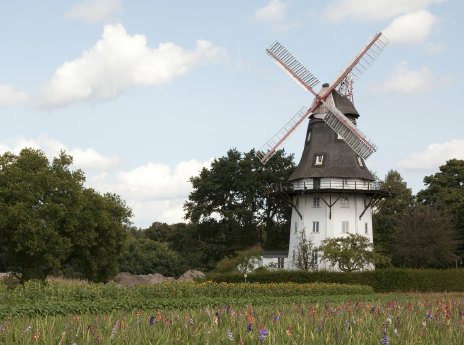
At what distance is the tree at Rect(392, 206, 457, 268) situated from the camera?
5544cm

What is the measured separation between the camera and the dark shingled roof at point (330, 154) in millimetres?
55656

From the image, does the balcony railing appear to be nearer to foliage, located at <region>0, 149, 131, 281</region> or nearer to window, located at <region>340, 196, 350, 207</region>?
window, located at <region>340, 196, 350, 207</region>

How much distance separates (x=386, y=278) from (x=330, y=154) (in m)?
12.2

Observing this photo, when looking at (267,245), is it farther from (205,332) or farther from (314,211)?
(205,332)

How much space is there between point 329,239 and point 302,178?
270 inches

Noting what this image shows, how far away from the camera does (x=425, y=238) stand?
2202 inches

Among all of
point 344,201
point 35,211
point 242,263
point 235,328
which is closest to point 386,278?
point 344,201

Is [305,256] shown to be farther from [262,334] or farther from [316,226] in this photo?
[262,334]

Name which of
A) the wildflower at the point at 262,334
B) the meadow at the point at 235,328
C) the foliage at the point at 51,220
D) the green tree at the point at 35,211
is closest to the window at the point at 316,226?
the foliage at the point at 51,220

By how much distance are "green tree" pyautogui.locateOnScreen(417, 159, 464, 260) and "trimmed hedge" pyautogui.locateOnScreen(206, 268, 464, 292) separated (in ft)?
39.9

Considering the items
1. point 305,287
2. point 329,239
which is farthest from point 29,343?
point 329,239

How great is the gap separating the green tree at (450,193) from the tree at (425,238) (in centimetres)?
376

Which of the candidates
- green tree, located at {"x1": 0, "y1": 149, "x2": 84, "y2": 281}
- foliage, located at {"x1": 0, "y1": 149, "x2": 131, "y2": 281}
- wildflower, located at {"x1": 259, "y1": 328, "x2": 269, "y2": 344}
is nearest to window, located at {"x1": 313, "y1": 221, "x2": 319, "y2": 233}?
foliage, located at {"x1": 0, "y1": 149, "x2": 131, "y2": 281}

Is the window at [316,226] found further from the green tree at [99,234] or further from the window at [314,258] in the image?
the green tree at [99,234]
